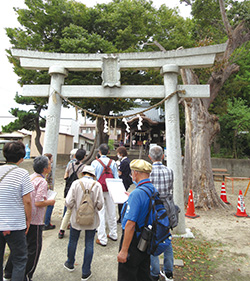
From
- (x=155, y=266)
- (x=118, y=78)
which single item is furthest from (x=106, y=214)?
(x=118, y=78)

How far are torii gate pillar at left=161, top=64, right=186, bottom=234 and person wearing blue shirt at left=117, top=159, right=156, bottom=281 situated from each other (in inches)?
109

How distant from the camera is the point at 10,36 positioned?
12664 mm

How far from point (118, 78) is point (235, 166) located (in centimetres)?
1458

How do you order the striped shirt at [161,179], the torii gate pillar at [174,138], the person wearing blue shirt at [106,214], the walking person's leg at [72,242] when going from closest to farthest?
the walking person's leg at [72,242], the striped shirt at [161,179], the person wearing blue shirt at [106,214], the torii gate pillar at [174,138]

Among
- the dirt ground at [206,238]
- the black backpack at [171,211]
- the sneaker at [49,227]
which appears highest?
the black backpack at [171,211]

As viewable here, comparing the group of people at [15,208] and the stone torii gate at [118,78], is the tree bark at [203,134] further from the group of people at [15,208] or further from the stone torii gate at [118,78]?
the group of people at [15,208]

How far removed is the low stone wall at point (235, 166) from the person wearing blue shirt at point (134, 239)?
51.2 ft

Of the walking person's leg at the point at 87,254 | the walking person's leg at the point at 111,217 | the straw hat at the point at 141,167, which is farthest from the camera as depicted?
the walking person's leg at the point at 111,217

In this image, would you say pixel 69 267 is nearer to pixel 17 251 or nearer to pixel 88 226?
pixel 88 226

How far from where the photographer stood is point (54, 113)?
17.3ft

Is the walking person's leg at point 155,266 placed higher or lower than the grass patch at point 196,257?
higher

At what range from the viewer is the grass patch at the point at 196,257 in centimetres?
317

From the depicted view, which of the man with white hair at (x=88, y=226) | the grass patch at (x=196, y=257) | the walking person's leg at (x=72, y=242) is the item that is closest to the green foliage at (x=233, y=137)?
the grass patch at (x=196, y=257)

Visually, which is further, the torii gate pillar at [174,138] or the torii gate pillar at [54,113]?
the torii gate pillar at [54,113]
